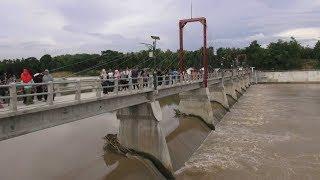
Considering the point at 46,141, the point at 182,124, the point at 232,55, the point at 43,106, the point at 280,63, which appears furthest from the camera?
the point at 232,55

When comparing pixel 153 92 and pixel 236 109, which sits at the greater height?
pixel 153 92

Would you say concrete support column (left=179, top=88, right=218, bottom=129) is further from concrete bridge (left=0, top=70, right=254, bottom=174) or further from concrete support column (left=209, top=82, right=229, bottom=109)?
concrete support column (left=209, top=82, right=229, bottom=109)

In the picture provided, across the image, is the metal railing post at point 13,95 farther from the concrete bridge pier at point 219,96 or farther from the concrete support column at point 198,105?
the concrete bridge pier at point 219,96

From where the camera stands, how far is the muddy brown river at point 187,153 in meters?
23.1

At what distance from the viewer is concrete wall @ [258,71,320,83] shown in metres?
A: 112

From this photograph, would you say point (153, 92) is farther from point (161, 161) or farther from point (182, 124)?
point (182, 124)

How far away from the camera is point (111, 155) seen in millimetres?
25562

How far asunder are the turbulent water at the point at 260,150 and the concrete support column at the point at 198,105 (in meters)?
1.61

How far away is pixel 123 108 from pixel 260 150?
457 inches

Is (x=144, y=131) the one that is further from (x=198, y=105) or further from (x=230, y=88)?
(x=230, y=88)

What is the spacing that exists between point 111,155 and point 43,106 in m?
11.6

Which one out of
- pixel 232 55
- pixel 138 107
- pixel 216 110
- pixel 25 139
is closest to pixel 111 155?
pixel 138 107

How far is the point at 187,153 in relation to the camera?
2855cm

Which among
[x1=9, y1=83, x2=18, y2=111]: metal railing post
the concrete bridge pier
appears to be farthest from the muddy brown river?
the concrete bridge pier
